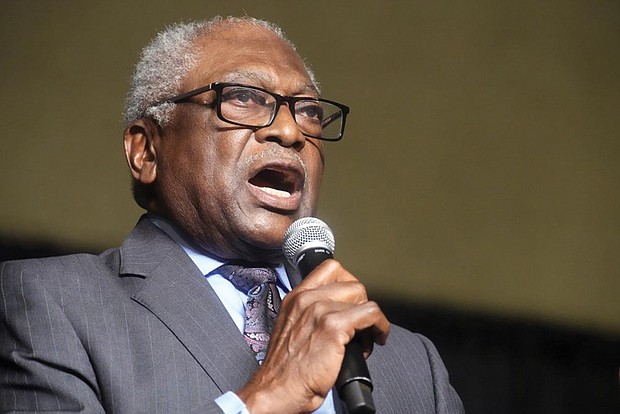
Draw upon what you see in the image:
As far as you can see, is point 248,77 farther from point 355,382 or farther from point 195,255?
point 355,382

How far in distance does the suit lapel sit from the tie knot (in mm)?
80

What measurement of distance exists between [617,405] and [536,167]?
823mm

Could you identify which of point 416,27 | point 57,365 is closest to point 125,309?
point 57,365

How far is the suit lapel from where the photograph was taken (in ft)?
6.23

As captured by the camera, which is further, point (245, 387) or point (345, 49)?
point (345, 49)

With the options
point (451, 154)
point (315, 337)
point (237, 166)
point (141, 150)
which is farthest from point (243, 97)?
point (451, 154)

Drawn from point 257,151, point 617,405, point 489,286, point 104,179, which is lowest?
point 617,405

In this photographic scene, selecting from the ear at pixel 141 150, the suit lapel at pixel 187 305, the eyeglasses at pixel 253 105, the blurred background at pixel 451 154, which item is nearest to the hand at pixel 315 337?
the suit lapel at pixel 187 305

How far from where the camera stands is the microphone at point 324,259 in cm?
153

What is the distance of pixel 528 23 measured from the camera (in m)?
3.83

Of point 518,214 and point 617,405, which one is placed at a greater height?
point 518,214

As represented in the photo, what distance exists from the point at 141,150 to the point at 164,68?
0.56 feet

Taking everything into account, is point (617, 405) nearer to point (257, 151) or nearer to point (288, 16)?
point (288, 16)

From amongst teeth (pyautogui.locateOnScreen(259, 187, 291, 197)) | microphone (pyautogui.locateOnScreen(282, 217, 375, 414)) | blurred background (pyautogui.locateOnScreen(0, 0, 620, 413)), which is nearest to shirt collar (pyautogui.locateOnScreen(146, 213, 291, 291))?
teeth (pyautogui.locateOnScreen(259, 187, 291, 197))
